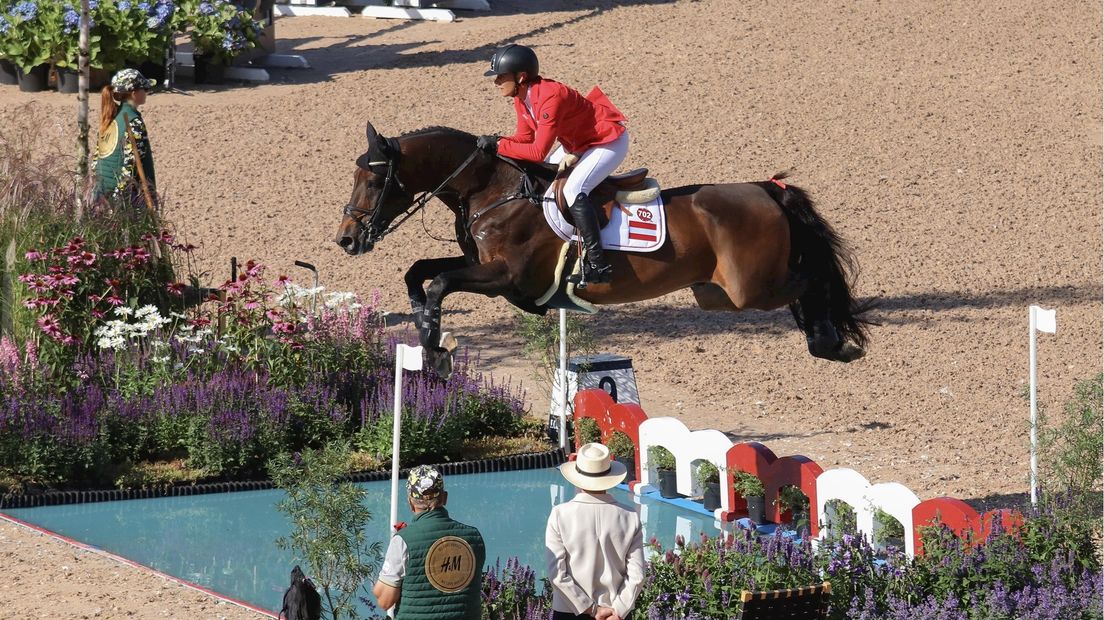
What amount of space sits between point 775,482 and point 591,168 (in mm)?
1984

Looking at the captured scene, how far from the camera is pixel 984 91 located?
19.8 metres

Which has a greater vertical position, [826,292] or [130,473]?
[826,292]

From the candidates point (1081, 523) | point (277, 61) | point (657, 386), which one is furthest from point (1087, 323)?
point (277, 61)

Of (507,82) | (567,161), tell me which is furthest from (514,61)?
(567,161)

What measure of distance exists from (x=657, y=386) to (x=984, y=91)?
9.64 m

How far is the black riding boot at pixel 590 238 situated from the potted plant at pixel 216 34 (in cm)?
1185

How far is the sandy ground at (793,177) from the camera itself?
10922 millimetres

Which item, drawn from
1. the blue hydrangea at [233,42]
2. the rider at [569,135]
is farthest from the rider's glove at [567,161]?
the blue hydrangea at [233,42]

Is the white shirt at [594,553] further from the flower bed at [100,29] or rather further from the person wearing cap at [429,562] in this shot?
the flower bed at [100,29]

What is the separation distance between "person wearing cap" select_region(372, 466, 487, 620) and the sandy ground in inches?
84.1

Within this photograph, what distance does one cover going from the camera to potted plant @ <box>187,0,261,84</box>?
19109 millimetres

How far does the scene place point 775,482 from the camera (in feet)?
28.6

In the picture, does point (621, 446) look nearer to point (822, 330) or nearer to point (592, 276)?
point (822, 330)

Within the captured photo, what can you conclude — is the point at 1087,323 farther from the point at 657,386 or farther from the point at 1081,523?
the point at 1081,523
